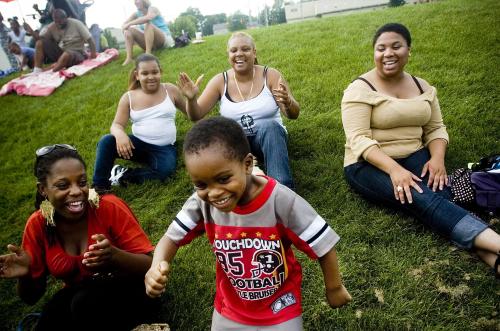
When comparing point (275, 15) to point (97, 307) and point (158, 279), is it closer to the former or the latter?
point (97, 307)

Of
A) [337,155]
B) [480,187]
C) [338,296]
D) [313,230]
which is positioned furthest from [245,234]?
[337,155]

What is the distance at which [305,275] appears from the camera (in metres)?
2.53

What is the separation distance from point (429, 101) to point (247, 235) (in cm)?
229

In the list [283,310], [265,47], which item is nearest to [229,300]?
[283,310]

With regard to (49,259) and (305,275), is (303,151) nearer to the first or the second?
(305,275)

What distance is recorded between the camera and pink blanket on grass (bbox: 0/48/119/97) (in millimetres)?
7690

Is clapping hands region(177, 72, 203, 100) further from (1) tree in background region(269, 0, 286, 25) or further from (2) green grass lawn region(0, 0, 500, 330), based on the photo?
(1) tree in background region(269, 0, 286, 25)

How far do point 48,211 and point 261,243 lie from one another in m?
1.34

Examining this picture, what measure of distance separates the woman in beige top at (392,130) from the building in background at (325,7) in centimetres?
4768

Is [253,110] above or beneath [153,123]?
above

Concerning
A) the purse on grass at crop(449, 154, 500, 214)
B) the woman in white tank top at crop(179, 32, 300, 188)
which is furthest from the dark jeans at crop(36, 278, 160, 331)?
the purse on grass at crop(449, 154, 500, 214)

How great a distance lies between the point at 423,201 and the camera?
2547mm

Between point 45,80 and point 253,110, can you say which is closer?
point 253,110

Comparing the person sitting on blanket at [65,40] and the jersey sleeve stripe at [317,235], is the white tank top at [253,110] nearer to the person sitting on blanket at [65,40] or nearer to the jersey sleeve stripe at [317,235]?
the jersey sleeve stripe at [317,235]
